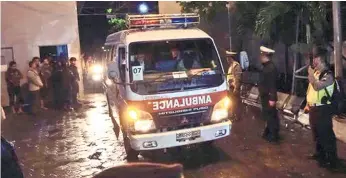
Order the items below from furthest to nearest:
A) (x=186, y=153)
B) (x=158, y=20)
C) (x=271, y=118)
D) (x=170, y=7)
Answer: (x=170, y=7) < (x=271, y=118) < (x=186, y=153) < (x=158, y=20)

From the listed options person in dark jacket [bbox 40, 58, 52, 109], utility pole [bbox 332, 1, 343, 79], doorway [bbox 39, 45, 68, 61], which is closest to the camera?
utility pole [bbox 332, 1, 343, 79]

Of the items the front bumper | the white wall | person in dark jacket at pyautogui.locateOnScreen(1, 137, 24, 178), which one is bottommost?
the front bumper

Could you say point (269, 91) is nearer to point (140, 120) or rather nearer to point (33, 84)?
point (140, 120)

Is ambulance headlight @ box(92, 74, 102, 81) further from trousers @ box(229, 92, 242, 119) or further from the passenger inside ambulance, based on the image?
the passenger inside ambulance

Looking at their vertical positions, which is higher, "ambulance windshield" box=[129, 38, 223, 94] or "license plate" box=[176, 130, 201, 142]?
"ambulance windshield" box=[129, 38, 223, 94]

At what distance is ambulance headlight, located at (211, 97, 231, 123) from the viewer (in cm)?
604

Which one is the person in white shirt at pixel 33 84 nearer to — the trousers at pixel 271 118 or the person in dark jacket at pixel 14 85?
the person in dark jacket at pixel 14 85

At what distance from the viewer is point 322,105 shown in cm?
551

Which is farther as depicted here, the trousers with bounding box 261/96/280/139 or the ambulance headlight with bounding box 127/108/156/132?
the trousers with bounding box 261/96/280/139

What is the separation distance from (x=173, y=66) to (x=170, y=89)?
51 centimetres

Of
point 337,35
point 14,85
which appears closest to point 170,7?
point 14,85

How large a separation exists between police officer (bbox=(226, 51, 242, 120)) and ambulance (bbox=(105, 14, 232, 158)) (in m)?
1.84

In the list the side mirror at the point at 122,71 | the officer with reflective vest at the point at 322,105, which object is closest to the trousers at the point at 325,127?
the officer with reflective vest at the point at 322,105

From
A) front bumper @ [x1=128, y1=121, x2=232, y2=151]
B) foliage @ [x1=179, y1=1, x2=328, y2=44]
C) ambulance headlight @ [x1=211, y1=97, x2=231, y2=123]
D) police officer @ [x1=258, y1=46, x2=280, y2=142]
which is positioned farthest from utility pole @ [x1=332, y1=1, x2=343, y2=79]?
front bumper @ [x1=128, y1=121, x2=232, y2=151]
